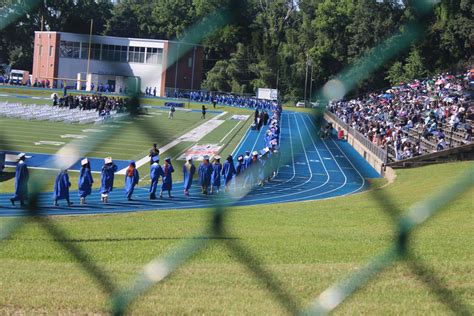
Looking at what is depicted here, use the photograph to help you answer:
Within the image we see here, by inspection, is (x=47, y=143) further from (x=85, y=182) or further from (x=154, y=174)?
(x=85, y=182)

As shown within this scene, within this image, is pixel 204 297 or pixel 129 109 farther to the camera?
pixel 204 297

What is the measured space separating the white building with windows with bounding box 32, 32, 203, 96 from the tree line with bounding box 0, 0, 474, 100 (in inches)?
1.3

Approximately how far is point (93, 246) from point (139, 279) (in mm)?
3581

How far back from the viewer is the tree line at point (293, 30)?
5.90 ft

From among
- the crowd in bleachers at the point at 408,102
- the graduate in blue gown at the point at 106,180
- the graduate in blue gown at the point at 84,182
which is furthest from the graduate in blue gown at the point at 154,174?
the crowd in bleachers at the point at 408,102

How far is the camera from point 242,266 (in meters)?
3.49

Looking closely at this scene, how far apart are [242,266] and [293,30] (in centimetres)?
175

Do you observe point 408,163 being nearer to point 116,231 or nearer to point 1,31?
point 116,231

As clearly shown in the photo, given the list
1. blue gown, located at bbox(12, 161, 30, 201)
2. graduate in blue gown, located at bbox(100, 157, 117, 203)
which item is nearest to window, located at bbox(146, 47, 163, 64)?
blue gown, located at bbox(12, 161, 30, 201)

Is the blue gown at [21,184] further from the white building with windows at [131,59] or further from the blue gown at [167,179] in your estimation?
the white building with windows at [131,59]

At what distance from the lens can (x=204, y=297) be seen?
8.89 ft

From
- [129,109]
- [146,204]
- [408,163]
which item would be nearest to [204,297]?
[129,109]

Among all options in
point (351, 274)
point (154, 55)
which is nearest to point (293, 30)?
point (154, 55)

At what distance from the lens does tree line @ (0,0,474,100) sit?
1800 mm
